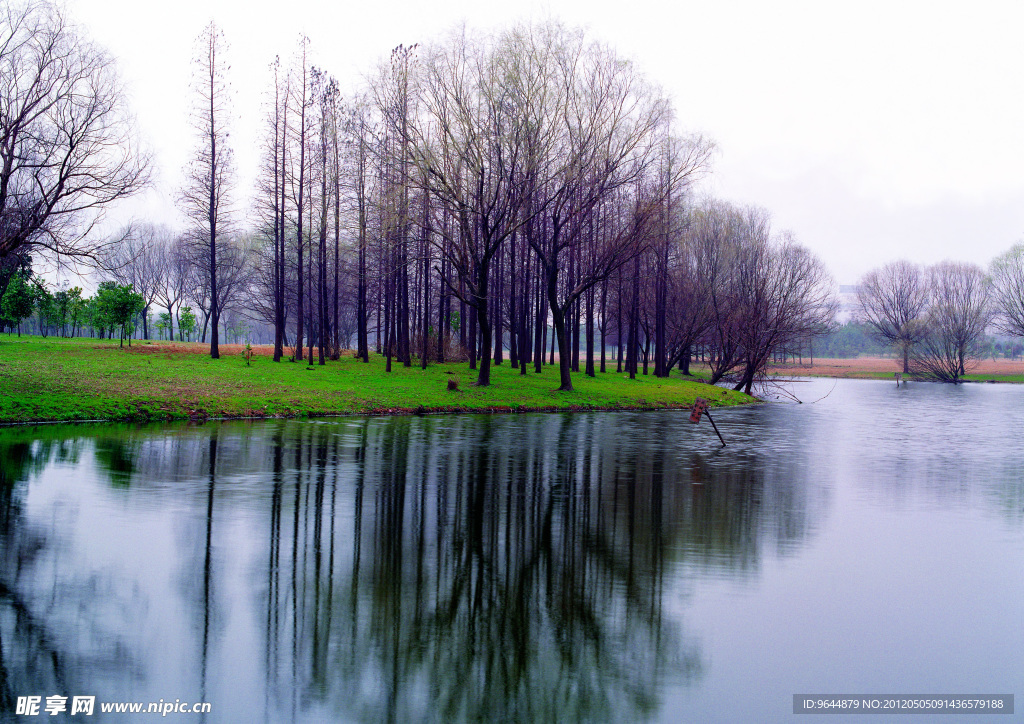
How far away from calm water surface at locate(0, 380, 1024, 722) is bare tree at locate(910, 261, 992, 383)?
7199 centimetres

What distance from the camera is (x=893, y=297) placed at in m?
93.9

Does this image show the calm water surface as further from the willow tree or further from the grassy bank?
the willow tree

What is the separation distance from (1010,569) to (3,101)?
27003 mm

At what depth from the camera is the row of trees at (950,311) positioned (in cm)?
7906

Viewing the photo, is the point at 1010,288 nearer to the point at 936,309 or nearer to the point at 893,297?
the point at 936,309

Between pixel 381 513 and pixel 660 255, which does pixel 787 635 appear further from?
pixel 660 255

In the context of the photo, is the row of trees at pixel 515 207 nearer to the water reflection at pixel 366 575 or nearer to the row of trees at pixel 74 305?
the row of trees at pixel 74 305

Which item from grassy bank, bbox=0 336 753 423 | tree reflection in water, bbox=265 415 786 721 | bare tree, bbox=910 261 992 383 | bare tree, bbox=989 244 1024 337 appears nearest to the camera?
tree reflection in water, bbox=265 415 786 721

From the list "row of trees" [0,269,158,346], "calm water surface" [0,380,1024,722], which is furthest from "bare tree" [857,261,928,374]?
"calm water surface" [0,380,1024,722]

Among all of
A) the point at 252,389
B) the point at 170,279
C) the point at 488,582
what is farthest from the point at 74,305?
the point at 488,582

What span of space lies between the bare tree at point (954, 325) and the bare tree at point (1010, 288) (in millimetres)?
1081

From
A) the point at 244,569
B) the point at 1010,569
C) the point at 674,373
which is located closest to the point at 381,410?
the point at 244,569

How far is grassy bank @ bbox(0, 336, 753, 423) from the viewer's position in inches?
912

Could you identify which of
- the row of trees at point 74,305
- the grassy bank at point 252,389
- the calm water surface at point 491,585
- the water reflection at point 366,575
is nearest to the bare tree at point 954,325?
the grassy bank at point 252,389
